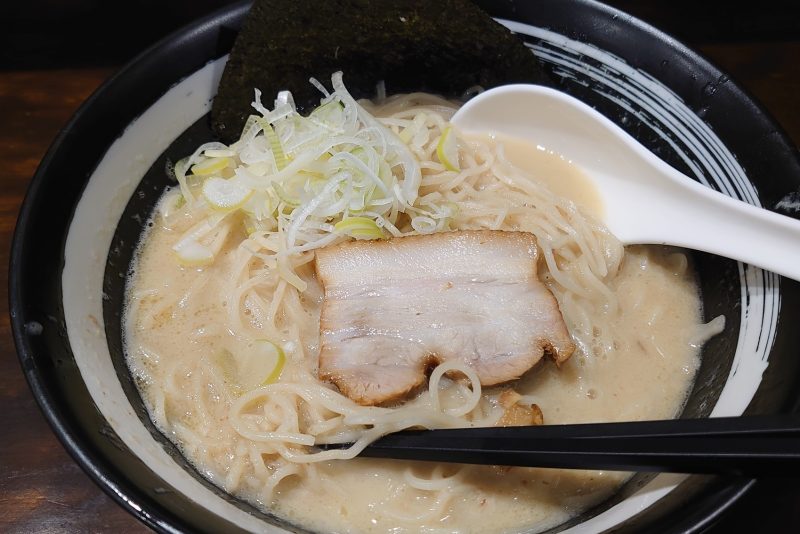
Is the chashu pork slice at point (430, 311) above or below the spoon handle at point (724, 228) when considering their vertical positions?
below

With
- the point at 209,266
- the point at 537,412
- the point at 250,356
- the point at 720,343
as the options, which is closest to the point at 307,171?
the point at 209,266

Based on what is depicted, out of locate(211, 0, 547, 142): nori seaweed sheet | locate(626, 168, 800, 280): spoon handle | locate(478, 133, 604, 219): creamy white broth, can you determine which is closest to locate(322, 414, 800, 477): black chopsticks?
locate(626, 168, 800, 280): spoon handle

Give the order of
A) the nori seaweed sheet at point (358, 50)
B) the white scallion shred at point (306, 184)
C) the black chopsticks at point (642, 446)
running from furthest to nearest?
the nori seaweed sheet at point (358, 50) < the white scallion shred at point (306, 184) < the black chopsticks at point (642, 446)

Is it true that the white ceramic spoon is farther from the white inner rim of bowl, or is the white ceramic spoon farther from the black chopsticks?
the black chopsticks

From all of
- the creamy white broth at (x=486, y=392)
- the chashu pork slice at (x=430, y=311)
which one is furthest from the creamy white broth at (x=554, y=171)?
the chashu pork slice at (x=430, y=311)

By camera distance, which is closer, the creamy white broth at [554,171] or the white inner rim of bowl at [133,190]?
the white inner rim of bowl at [133,190]

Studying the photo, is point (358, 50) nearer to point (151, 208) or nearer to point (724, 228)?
point (151, 208)

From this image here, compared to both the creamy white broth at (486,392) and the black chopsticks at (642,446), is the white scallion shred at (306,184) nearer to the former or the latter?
the creamy white broth at (486,392)

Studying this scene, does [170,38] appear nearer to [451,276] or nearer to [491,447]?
[451,276]

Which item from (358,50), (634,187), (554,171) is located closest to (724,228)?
(634,187)
